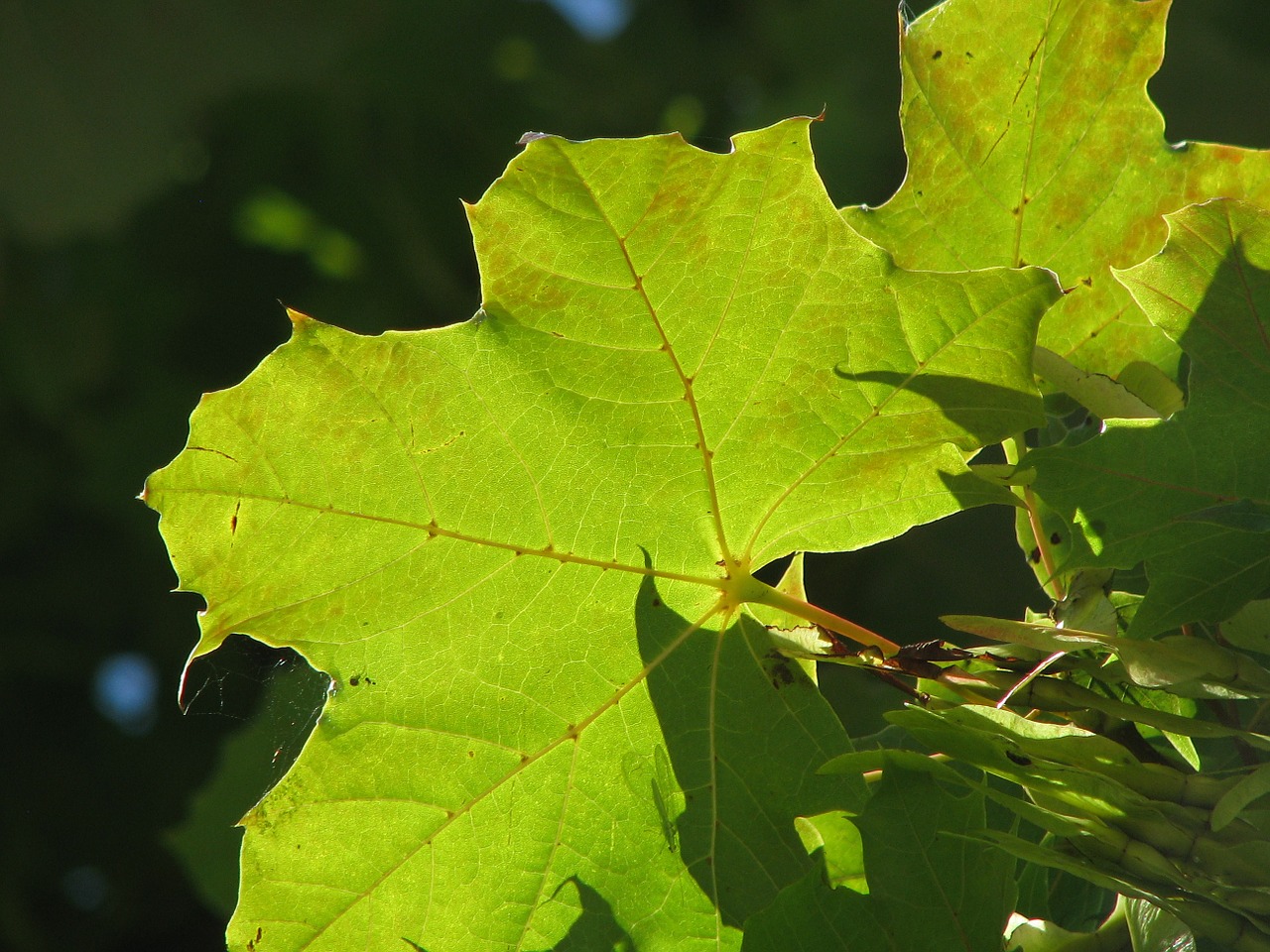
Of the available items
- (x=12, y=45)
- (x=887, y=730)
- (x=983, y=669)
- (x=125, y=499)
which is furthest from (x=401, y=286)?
(x=983, y=669)

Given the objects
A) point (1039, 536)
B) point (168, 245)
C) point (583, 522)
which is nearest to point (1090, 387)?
point (1039, 536)

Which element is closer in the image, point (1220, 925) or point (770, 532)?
point (1220, 925)

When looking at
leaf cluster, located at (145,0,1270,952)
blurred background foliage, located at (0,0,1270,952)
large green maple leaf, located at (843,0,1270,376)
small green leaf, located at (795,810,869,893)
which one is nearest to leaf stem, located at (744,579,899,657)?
leaf cluster, located at (145,0,1270,952)

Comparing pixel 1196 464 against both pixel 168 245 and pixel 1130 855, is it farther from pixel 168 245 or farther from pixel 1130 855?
pixel 168 245

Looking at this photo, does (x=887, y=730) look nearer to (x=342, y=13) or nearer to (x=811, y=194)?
(x=811, y=194)

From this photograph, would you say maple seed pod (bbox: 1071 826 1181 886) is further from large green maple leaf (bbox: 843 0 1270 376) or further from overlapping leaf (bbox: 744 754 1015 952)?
large green maple leaf (bbox: 843 0 1270 376)
